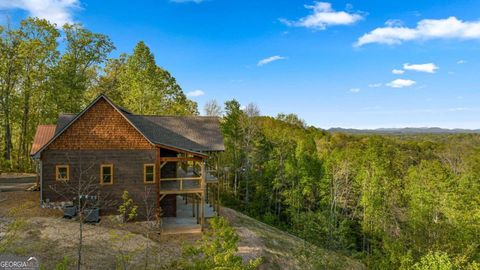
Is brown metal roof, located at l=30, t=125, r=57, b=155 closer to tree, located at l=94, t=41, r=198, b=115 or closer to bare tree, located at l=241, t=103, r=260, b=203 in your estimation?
tree, located at l=94, t=41, r=198, b=115

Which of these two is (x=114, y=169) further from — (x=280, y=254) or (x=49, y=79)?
(x=49, y=79)

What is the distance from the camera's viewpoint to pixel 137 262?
1515cm

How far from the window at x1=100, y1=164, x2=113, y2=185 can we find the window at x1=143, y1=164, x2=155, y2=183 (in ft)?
6.30

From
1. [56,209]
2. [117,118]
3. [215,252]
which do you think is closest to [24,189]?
[56,209]

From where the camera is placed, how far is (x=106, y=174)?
19469mm

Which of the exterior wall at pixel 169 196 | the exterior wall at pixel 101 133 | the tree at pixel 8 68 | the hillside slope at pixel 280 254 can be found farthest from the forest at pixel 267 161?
the exterior wall at pixel 101 133

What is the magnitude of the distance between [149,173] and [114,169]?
79.4 inches

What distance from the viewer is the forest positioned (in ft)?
109

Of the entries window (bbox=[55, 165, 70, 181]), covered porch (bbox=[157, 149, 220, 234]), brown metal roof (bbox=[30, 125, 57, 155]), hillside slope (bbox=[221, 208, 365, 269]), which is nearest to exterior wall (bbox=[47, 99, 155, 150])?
window (bbox=[55, 165, 70, 181])

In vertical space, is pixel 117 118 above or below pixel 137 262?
above

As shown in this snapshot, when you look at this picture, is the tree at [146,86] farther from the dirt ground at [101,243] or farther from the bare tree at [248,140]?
the dirt ground at [101,243]

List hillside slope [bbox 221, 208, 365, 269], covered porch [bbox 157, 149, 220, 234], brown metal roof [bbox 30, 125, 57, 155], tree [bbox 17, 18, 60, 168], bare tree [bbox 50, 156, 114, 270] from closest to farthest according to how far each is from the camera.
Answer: hillside slope [bbox 221, 208, 365, 269] → bare tree [bbox 50, 156, 114, 270] → covered porch [bbox 157, 149, 220, 234] → brown metal roof [bbox 30, 125, 57, 155] → tree [bbox 17, 18, 60, 168]

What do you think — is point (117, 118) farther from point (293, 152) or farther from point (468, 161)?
point (468, 161)

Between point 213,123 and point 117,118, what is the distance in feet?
24.9
